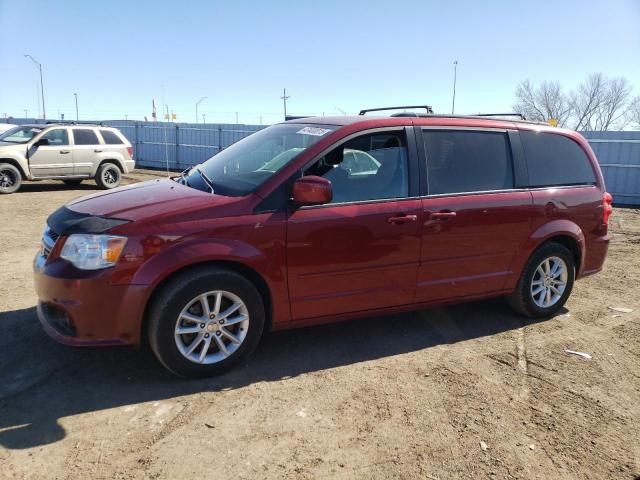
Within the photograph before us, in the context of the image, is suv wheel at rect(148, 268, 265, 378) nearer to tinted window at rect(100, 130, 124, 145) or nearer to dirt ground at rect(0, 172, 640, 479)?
dirt ground at rect(0, 172, 640, 479)

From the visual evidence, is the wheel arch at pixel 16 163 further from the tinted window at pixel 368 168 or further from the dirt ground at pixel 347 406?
the tinted window at pixel 368 168

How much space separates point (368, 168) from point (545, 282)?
2254mm

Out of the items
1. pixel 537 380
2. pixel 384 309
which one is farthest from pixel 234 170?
pixel 537 380

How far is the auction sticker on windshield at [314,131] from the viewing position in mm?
4102

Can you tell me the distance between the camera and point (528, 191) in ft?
15.5

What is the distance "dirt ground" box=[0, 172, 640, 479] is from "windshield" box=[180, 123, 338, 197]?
4.48ft

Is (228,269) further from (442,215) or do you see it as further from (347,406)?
(442,215)

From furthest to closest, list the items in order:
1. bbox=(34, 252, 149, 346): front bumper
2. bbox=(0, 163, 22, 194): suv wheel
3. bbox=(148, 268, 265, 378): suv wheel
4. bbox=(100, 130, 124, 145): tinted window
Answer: bbox=(100, 130, 124, 145): tinted window
bbox=(0, 163, 22, 194): suv wheel
bbox=(148, 268, 265, 378): suv wheel
bbox=(34, 252, 149, 346): front bumper

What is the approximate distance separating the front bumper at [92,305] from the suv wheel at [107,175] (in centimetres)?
1169

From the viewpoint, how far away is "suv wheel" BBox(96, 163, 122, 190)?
14.2m

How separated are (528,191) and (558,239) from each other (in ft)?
2.21

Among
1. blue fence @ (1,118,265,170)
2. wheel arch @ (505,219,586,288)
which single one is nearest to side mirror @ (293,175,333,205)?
wheel arch @ (505,219,586,288)

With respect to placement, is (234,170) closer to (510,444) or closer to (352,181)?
(352,181)

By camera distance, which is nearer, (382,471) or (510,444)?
(382,471)
